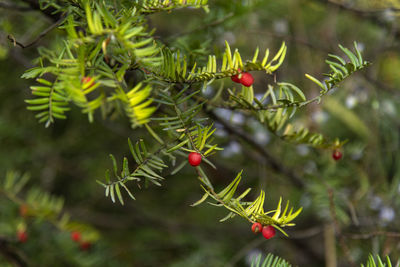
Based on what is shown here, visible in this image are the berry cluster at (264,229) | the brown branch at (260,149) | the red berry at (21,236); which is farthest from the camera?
the red berry at (21,236)

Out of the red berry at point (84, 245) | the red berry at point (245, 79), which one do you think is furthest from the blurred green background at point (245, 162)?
the red berry at point (245, 79)

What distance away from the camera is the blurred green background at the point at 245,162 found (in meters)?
0.68

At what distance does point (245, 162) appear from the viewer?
93cm

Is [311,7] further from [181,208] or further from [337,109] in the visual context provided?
[181,208]

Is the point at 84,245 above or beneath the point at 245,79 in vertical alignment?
beneath

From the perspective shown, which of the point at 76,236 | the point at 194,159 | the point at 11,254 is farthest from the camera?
the point at 76,236

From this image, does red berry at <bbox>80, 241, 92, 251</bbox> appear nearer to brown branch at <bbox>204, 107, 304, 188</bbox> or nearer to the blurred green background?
the blurred green background

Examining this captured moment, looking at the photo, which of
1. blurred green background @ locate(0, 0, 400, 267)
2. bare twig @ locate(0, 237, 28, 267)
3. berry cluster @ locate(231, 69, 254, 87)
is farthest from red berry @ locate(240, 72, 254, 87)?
bare twig @ locate(0, 237, 28, 267)

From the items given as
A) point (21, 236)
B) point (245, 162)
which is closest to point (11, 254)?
point (21, 236)

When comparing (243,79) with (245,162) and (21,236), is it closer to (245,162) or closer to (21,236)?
(21,236)

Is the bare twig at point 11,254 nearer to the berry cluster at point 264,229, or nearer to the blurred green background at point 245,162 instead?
the blurred green background at point 245,162

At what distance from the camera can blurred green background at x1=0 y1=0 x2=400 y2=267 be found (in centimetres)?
68

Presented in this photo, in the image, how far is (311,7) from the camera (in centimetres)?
111

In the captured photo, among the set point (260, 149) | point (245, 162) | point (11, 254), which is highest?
point (260, 149)
